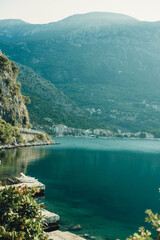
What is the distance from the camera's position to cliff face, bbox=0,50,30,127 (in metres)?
91.1

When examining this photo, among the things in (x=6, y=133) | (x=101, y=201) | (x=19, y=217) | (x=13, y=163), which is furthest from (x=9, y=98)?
(x=19, y=217)

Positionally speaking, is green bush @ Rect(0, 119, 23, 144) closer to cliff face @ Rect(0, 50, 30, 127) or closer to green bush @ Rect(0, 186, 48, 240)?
cliff face @ Rect(0, 50, 30, 127)

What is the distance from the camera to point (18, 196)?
1038cm

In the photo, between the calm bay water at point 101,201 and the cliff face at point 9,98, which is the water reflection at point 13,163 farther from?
the cliff face at point 9,98

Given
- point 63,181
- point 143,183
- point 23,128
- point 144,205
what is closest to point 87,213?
point 144,205

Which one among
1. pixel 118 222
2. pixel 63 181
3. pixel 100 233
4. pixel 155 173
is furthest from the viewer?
pixel 155 173

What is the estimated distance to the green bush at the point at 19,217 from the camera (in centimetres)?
919

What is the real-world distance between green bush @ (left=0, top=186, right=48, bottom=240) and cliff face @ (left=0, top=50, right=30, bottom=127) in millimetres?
81447

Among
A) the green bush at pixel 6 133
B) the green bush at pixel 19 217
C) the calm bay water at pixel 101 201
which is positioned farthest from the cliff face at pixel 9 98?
the green bush at pixel 19 217

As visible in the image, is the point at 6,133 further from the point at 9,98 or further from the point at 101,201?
the point at 101,201

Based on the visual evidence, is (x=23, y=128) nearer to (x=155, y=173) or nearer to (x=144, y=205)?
(x=155, y=173)

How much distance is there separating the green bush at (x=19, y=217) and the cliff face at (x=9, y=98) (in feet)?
→ 267

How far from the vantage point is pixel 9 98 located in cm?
9400

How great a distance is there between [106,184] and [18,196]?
31.8 metres
